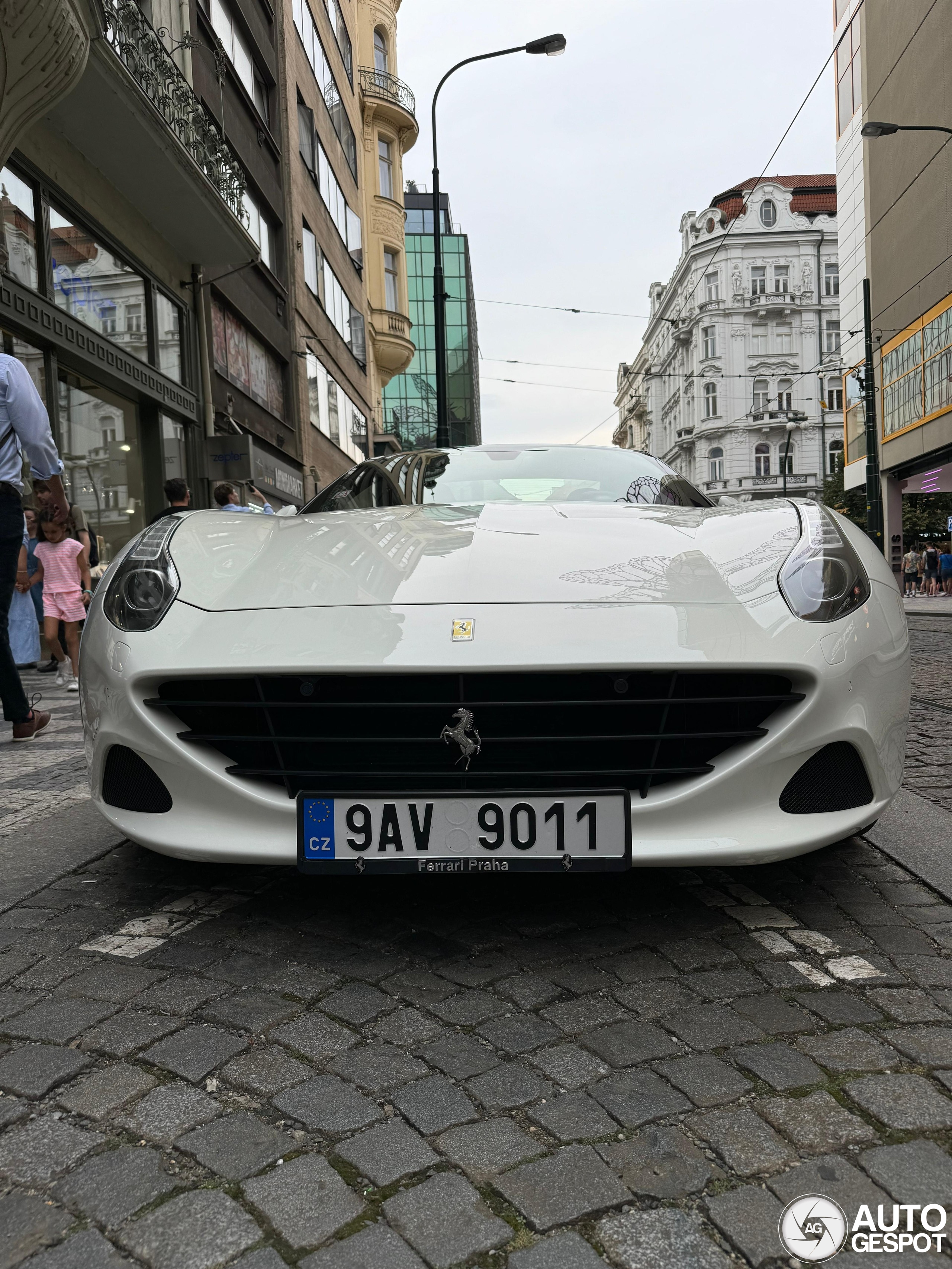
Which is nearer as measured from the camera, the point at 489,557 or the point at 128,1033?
the point at 128,1033

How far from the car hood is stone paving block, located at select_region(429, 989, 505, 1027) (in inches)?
30.4

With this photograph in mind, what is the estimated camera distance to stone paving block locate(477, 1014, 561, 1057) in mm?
1617

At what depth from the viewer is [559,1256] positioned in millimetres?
1130

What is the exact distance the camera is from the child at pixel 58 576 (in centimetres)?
725

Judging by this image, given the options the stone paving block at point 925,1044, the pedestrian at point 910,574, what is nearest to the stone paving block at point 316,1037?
the stone paving block at point 925,1044

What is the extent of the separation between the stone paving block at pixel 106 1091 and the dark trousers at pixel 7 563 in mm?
2999

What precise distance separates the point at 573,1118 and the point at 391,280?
31283 millimetres

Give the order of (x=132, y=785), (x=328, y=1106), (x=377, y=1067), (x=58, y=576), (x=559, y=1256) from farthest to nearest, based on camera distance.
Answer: (x=58, y=576), (x=132, y=785), (x=377, y=1067), (x=328, y=1106), (x=559, y=1256)

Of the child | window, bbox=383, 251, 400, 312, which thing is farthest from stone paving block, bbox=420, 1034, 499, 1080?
window, bbox=383, 251, 400, 312

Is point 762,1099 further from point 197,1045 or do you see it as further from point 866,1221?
point 197,1045

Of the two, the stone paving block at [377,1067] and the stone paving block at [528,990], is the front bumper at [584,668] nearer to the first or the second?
the stone paving block at [528,990]

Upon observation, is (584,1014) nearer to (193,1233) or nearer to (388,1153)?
(388,1153)

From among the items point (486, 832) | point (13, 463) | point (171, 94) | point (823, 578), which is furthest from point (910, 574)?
point (486, 832)

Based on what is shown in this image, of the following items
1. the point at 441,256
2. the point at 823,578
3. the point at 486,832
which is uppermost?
the point at 441,256
